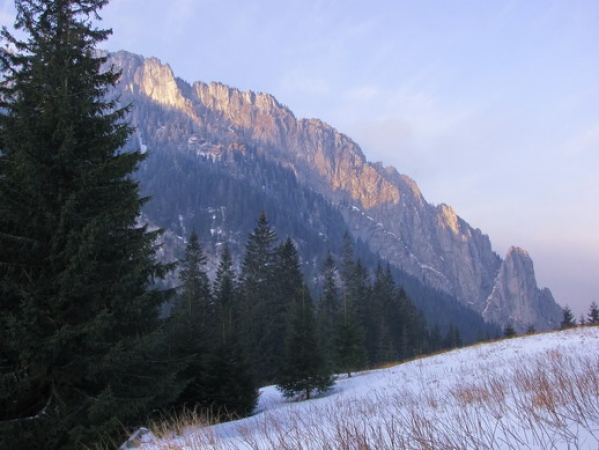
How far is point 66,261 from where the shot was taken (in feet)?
28.9

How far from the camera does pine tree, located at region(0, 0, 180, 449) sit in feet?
26.2

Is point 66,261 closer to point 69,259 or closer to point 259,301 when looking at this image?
point 69,259

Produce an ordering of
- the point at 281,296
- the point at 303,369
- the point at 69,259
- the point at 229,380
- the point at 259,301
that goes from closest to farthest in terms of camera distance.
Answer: the point at 69,259
the point at 229,380
the point at 303,369
the point at 259,301
the point at 281,296

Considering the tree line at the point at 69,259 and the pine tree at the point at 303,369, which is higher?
the tree line at the point at 69,259

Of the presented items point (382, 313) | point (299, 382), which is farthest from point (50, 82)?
point (382, 313)

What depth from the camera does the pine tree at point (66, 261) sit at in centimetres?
799

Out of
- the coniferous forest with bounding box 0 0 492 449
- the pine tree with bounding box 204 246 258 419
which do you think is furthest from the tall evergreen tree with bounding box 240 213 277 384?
the coniferous forest with bounding box 0 0 492 449

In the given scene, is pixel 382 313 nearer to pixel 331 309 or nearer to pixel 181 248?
pixel 331 309

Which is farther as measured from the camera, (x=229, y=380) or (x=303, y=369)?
(x=303, y=369)

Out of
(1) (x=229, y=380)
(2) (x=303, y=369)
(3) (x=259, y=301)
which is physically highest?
(3) (x=259, y=301)

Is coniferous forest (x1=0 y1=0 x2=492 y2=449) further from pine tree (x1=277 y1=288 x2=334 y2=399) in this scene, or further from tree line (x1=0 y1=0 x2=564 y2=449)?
pine tree (x1=277 y1=288 x2=334 y2=399)

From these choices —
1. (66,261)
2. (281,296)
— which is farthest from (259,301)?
(66,261)

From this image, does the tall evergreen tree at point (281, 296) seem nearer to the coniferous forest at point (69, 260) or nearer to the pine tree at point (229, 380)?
the pine tree at point (229, 380)

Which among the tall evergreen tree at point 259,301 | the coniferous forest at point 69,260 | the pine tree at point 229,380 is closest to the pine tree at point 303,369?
the pine tree at point 229,380
